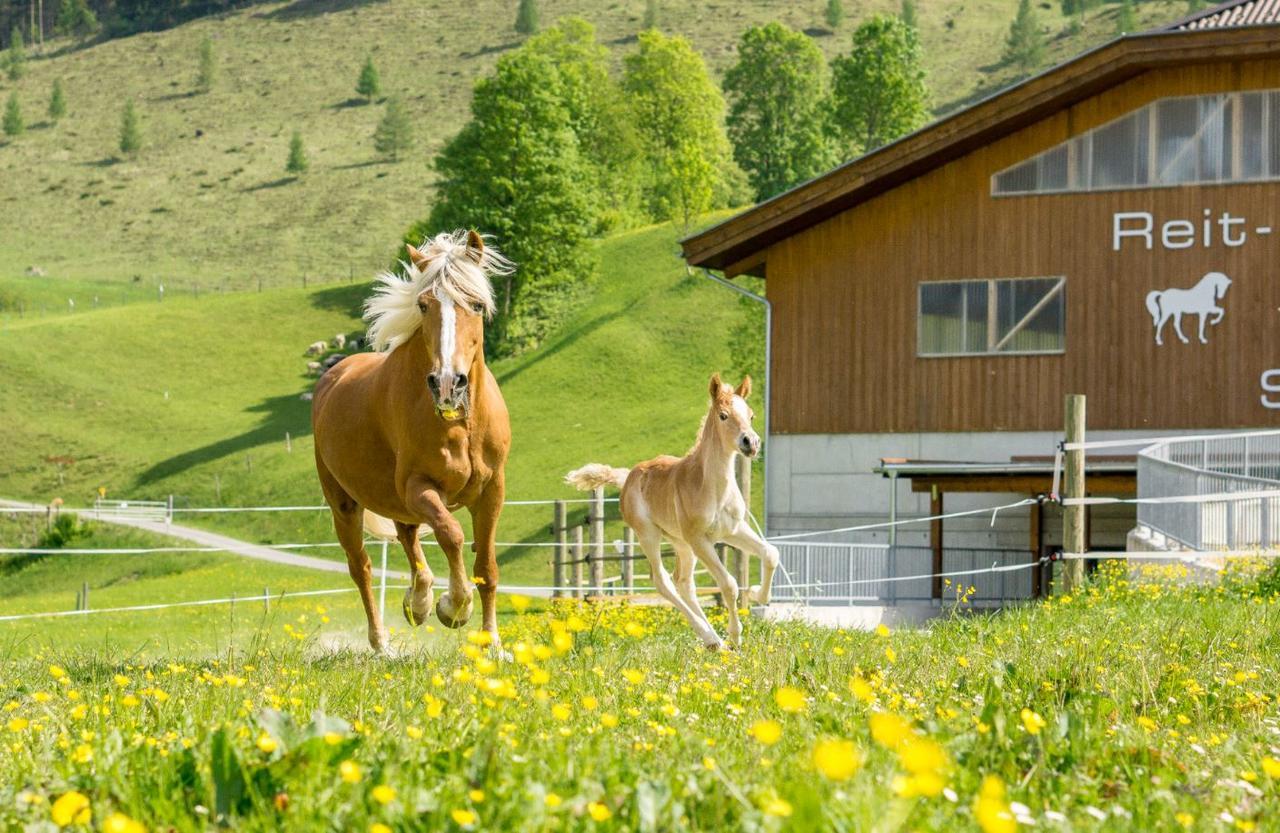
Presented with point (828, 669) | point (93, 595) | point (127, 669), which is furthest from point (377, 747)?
point (93, 595)

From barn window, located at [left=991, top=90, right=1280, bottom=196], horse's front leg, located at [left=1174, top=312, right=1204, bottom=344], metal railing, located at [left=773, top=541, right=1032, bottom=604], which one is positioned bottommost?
metal railing, located at [left=773, top=541, right=1032, bottom=604]

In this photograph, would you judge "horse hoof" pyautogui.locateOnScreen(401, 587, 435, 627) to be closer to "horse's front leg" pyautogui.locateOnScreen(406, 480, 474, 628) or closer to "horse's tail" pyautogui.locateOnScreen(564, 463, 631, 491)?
"horse's front leg" pyautogui.locateOnScreen(406, 480, 474, 628)

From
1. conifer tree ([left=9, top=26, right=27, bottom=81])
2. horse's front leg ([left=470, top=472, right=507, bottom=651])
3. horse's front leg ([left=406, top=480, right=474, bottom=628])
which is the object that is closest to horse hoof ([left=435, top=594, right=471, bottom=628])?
horse's front leg ([left=406, top=480, right=474, bottom=628])

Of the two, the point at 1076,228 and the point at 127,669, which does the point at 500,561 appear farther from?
the point at 127,669

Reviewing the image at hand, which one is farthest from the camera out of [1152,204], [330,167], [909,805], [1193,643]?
[330,167]

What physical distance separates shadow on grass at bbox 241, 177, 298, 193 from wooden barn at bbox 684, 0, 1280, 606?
346 ft

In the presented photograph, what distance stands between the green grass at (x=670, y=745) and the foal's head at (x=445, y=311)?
1.93m

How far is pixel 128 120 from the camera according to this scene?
139m

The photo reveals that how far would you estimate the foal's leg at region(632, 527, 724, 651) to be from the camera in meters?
10.1

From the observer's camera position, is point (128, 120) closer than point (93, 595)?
No

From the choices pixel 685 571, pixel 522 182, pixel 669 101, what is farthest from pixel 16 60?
pixel 685 571

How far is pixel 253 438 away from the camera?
6675cm

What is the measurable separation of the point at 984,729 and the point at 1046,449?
25636mm

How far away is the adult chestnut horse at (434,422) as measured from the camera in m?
9.12
